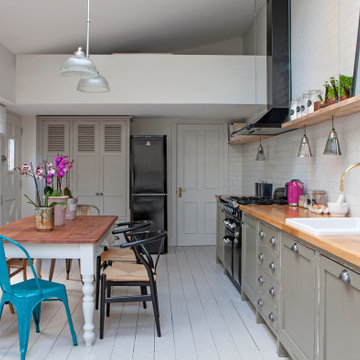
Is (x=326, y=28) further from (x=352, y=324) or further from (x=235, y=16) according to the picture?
(x=352, y=324)

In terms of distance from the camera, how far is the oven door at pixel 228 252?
4082 millimetres

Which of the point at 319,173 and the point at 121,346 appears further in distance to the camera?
the point at 319,173

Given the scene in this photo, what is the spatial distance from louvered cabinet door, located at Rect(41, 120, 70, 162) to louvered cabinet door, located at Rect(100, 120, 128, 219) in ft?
1.88

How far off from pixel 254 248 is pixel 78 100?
3.08 meters

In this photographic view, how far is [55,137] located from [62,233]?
3462mm

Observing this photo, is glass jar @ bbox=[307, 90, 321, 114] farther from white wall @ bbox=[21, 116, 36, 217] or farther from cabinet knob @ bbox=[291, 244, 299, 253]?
white wall @ bbox=[21, 116, 36, 217]

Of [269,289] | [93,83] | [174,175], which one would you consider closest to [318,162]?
[269,289]

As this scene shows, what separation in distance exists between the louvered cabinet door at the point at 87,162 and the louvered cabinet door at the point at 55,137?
0.48 ft

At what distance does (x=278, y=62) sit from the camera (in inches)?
158

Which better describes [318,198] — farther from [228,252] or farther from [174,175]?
[174,175]

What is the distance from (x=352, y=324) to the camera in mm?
1538

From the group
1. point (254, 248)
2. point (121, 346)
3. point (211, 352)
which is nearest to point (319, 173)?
point (254, 248)

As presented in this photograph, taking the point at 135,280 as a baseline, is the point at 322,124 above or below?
above

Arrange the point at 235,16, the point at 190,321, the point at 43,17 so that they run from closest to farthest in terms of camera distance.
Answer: the point at 190,321, the point at 43,17, the point at 235,16
